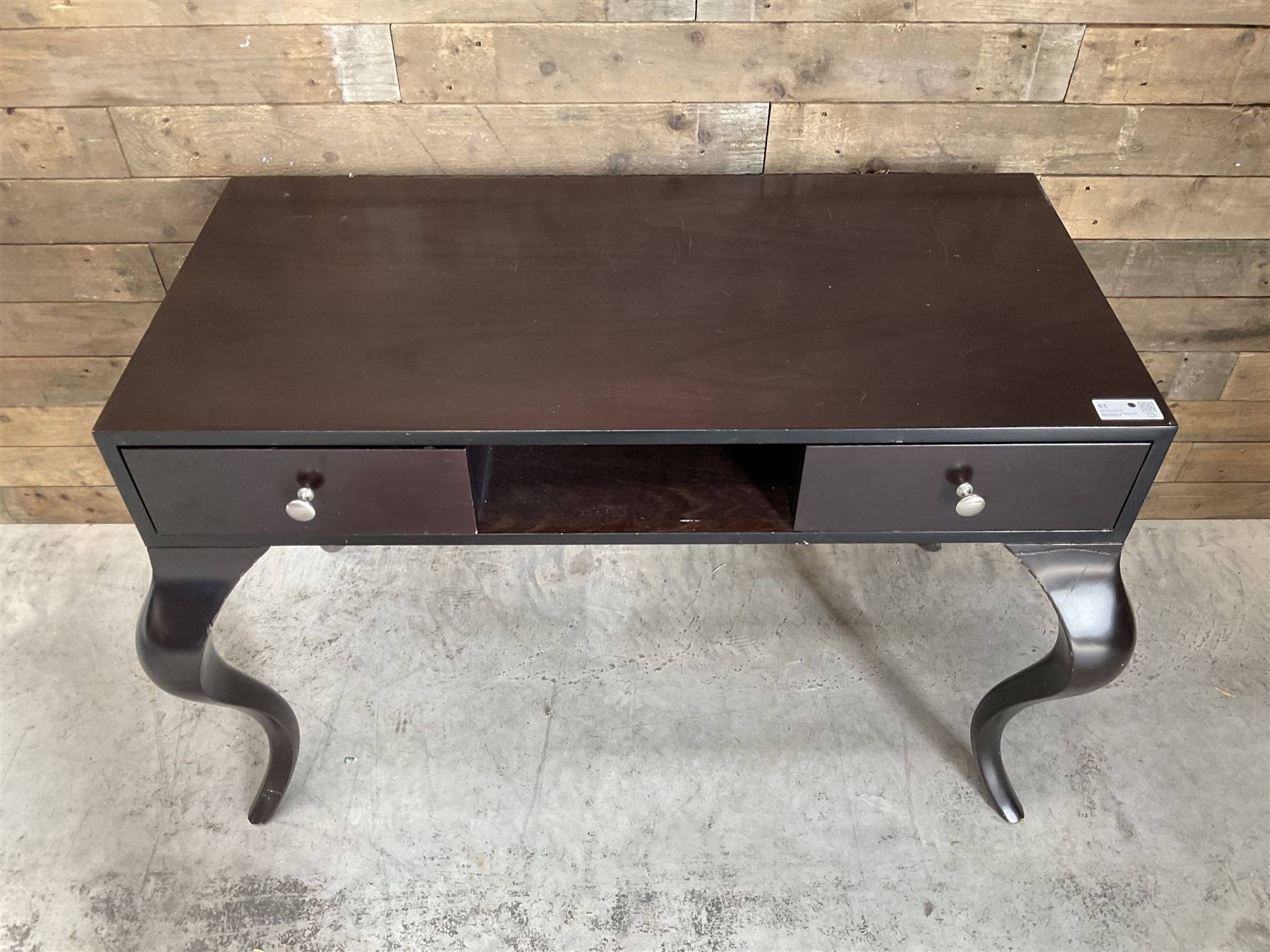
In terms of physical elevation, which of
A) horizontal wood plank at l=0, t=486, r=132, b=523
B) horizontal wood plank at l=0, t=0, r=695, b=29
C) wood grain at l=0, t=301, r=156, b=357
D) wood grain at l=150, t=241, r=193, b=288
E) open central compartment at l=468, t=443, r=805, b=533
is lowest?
horizontal wood plank at l=0, t=486, r=132, b=523

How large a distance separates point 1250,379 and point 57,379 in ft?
6.41

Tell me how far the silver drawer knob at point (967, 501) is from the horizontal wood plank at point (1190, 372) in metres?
0.73

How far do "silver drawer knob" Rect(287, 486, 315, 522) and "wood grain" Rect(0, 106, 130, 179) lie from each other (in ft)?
2.18

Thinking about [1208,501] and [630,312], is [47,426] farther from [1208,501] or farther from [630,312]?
[1208,501]

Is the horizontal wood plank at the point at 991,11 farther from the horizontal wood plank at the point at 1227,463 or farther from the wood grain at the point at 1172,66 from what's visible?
the horizontal wood plank at the point at 1227,463

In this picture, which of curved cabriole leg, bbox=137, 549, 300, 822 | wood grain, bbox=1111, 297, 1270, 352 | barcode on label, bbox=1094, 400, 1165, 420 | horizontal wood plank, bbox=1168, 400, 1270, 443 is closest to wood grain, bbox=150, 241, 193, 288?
curved cabriole leg, bbox=137, 549, 300, 822

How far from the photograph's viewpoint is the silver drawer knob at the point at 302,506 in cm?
103

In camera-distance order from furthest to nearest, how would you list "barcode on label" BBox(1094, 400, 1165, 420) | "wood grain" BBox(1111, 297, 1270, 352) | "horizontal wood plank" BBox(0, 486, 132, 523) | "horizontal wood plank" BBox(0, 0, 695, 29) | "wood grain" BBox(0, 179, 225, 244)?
1. "horizontal wood plank" BBox(0, 486, 132, 523)
2. "wood grain" BBox(1111, 297, 1270, 352)
3. "wood grain" BBox(0, 179, 225, 244)
4. "horizontal wood plank" BBox(0, 0, 695, 29)
5. "barcode on label" BBox(1094, 400, 1165, 420)

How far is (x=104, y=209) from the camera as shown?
141 cm

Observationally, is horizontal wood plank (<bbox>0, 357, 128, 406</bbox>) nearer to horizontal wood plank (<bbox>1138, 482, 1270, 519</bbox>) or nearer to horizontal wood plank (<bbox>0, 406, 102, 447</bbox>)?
horizontal wood plank (<bbox>0, 406, 102, 447</bbox>)

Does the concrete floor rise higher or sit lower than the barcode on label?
lower

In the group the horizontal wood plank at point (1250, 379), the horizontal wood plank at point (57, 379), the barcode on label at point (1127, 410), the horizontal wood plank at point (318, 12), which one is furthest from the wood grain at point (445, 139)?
the horizontal wood plank at point (1250, 379)

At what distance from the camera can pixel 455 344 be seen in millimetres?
1079

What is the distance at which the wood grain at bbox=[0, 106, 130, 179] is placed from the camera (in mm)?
1321
